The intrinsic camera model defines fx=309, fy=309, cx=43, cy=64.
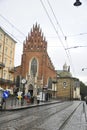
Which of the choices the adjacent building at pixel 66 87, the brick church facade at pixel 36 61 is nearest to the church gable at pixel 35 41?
the brick church facade at pixel 36 61

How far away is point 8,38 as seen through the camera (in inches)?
2936

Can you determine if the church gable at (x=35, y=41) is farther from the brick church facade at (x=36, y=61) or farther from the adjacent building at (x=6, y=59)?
the adjacent building at (x=6, y=59)

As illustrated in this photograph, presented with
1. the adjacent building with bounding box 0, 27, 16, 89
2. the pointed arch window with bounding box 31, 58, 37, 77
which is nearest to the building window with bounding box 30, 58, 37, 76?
the pointed arch window with bounding box 31, 58, 37, 77

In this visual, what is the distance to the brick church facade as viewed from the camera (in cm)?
9688

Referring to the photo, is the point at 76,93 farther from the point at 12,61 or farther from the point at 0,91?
the point at 0,91

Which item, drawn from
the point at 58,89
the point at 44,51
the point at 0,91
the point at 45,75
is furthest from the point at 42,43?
the point at 0,91

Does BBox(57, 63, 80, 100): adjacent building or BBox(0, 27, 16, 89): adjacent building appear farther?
BBox(57, 63, 80, 100): adjacent building

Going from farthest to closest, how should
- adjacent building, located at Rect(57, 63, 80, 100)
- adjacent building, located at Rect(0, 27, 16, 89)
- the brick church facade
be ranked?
adjacent building, located at Rect(57, 63, 80, 100), the brick church facade, adjacent building, located at Rect(0, 27, 16, 89)

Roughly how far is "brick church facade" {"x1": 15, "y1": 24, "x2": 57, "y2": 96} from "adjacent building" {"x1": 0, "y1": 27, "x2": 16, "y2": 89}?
18128 mm

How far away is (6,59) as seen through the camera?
73312mm

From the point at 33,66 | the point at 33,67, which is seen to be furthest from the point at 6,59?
the point at 33,66

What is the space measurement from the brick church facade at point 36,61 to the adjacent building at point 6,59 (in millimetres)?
18128

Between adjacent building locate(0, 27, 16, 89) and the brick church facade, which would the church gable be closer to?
the brick church facade

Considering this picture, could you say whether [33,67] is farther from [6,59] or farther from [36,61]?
[6,59]
